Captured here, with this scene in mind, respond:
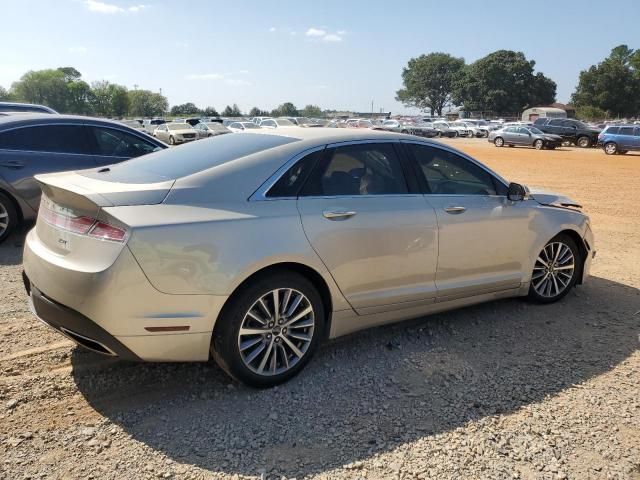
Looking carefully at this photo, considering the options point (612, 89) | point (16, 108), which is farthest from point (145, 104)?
point (16, 108)

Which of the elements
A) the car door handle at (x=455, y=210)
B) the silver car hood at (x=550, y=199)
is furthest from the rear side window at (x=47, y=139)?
the silver car hood at (x=550, y=199)

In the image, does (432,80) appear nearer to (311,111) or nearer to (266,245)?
(311,111)

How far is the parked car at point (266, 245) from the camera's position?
115 inches

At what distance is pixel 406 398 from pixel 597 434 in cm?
109

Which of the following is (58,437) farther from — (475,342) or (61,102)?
(61,102)

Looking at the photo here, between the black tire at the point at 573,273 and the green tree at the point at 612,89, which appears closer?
the black tire at the point at 573,273

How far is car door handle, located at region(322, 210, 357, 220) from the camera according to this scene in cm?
349

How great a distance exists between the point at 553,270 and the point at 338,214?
2.57m

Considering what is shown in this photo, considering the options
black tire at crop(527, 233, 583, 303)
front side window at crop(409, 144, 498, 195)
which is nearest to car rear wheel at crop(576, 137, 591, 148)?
black tire at crop(527, 233, 583, 303)

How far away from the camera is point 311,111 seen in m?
129

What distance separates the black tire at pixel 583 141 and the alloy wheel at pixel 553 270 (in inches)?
1375

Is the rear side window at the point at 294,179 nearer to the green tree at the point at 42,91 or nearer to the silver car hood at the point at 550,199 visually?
the silver car hood at the point at 550,199

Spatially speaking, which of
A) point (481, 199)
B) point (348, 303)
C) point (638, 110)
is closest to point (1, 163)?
point (348, 303)

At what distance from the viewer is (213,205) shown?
313cm
